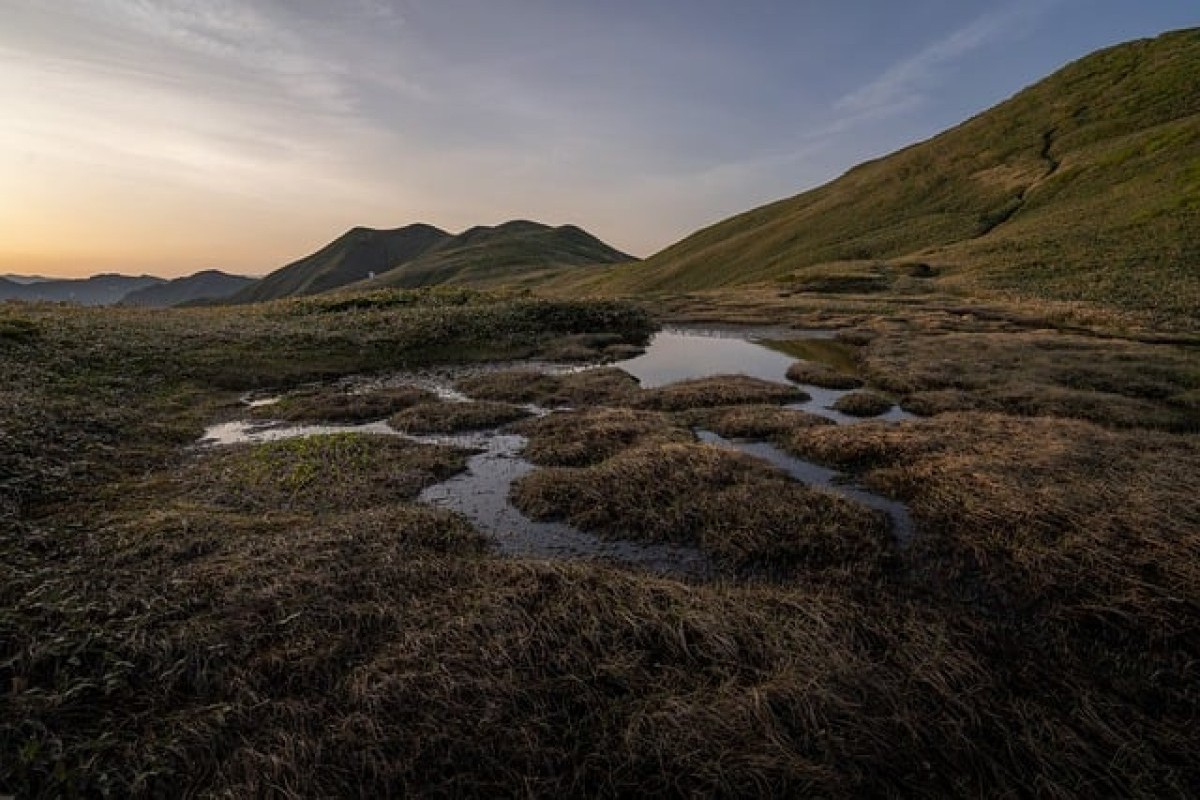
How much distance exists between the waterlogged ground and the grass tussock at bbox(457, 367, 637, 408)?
1.01m

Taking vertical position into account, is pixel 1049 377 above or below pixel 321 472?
below

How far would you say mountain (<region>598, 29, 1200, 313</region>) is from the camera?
219ft

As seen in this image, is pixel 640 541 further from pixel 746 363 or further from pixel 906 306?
pixel 906 306

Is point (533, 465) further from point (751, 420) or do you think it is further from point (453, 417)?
point (751, 420)

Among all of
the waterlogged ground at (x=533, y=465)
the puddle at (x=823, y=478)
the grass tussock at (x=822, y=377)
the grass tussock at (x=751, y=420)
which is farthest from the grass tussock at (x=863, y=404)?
the puddle at (x=823, y=478)

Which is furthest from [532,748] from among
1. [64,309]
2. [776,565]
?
[64,309]

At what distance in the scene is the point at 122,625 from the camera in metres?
9.90

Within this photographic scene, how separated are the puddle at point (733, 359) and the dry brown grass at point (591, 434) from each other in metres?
7.46

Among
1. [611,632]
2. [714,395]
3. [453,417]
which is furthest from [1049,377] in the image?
[611,632]

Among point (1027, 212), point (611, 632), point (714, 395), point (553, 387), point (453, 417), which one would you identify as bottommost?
point (553, 387)

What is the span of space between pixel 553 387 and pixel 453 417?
27.0ft

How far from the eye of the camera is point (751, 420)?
23469mm

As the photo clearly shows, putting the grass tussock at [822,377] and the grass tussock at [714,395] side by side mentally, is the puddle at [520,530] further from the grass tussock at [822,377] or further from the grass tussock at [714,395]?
the grass tussock at [822,377]

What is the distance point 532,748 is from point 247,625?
227 inches
